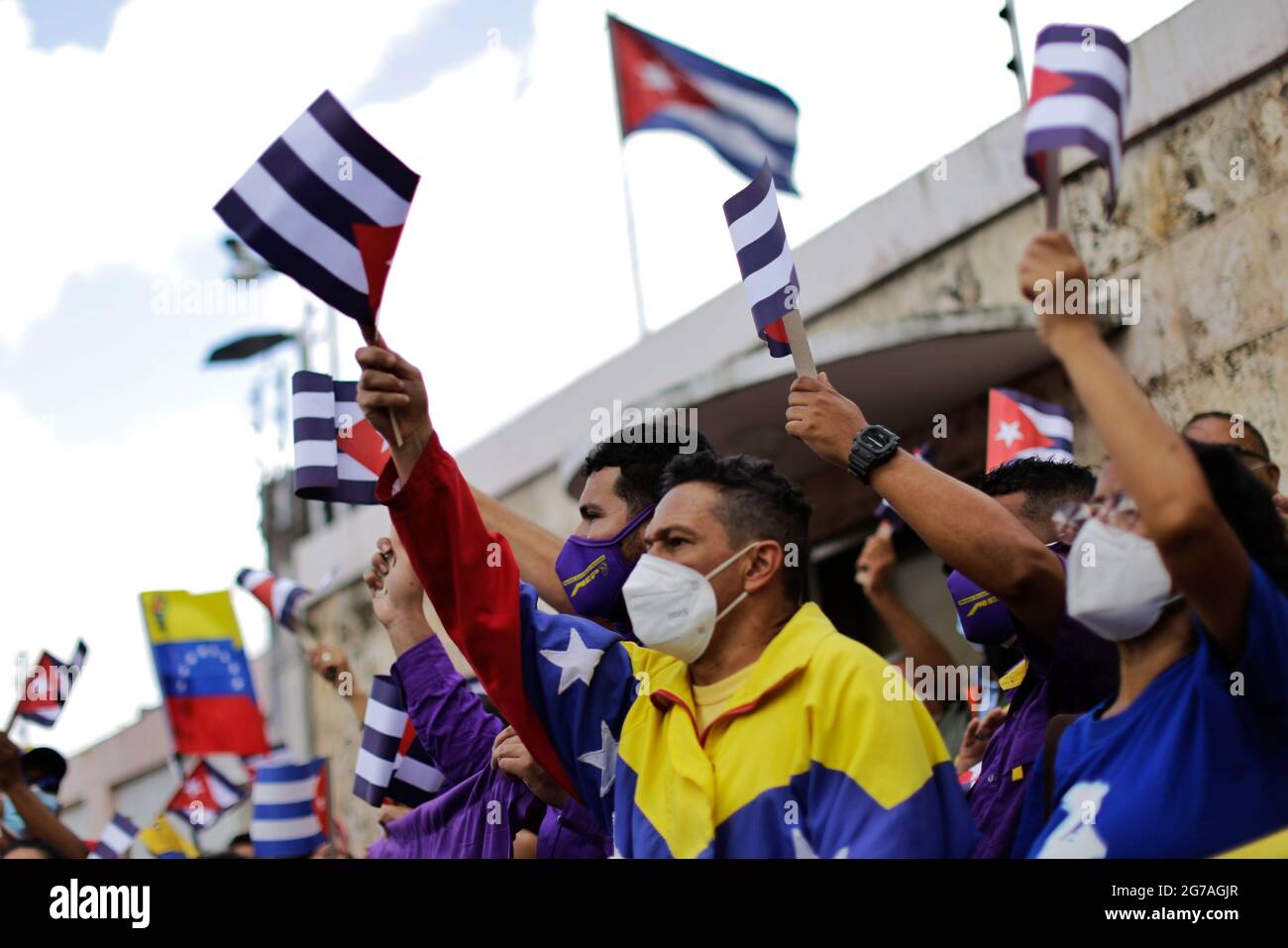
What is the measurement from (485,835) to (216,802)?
5.35 metres

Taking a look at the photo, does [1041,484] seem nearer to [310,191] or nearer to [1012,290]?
[310,191]

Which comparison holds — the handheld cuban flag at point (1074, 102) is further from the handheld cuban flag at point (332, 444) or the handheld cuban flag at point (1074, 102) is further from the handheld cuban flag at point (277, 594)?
the handheld cuban flag at point (277, 594)

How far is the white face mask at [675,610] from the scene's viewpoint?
129 inches

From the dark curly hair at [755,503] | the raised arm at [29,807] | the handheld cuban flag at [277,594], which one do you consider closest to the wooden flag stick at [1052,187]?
the dark curly hair at [755,503]

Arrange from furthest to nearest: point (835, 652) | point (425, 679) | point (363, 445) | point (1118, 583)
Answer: point (363, 445) → point (425, 679) → point (835, 652) → point (1118, 583)

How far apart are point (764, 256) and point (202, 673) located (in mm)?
5644

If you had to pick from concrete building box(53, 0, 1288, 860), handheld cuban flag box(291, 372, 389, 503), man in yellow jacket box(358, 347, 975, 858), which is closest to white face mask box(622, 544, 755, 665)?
man in yellow jacket box(358, 347, 975, 858)

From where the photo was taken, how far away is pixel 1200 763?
2.53m

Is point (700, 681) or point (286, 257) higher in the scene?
point (286, 257)

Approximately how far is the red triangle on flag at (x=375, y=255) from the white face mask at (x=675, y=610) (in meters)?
0.79

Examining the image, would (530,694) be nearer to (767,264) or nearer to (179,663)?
(767,264)

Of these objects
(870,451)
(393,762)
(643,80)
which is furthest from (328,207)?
(643,80)
